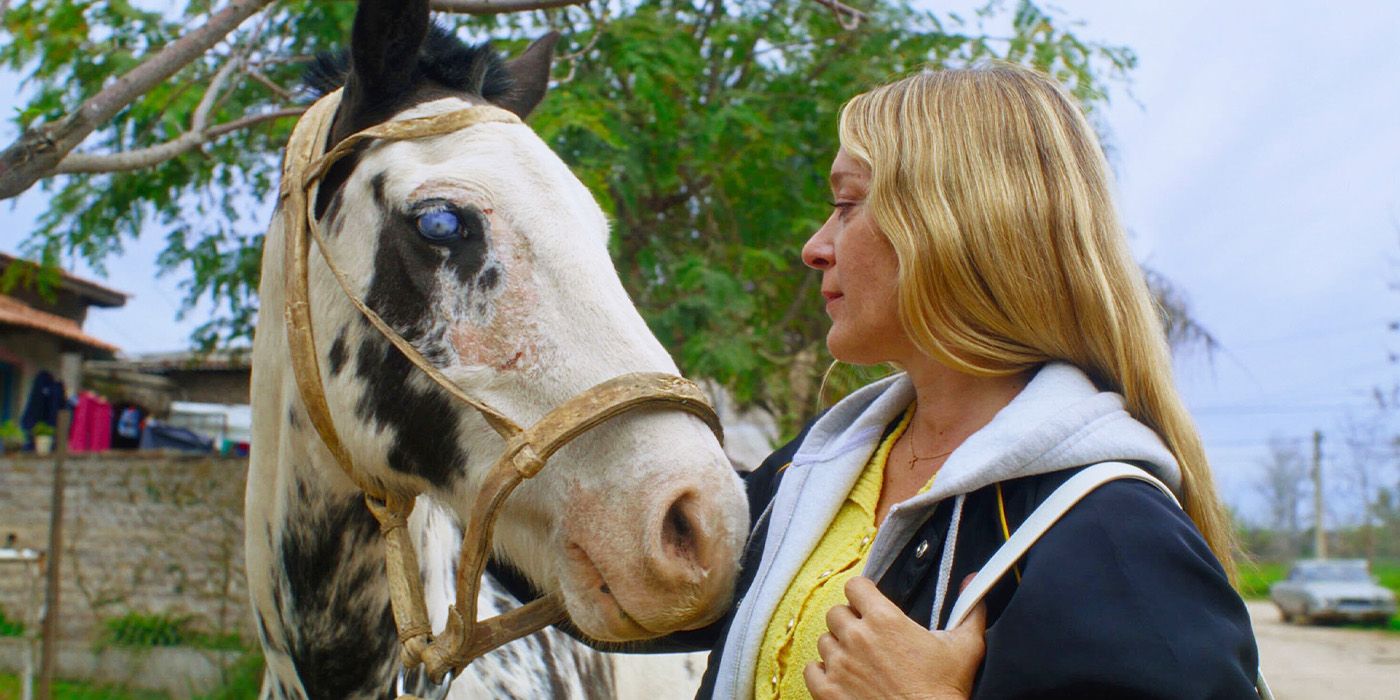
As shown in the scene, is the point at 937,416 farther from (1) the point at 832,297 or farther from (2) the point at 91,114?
(2) the point at 91,114

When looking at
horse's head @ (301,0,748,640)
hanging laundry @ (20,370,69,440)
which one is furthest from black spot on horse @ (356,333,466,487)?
hanging laundry @ (20,370,69,440)

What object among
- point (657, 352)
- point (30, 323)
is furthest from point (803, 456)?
point (30, 323)

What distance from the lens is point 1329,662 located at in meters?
14.8

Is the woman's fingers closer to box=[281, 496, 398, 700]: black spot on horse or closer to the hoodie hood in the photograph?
the hoodie hood

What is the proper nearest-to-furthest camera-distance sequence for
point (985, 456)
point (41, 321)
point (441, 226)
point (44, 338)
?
point (985, 456)
point (441, 226)
point (41, 321)
point (44, 338)

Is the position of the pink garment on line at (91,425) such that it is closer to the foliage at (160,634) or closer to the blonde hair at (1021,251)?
the foliage at (160,634)

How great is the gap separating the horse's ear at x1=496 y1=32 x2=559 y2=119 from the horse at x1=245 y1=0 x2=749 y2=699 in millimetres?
185

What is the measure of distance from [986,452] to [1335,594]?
23252mm

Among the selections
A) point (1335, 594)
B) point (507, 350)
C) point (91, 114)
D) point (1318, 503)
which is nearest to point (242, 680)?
point (91, 114)

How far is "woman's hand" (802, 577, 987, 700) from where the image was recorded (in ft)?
3.74

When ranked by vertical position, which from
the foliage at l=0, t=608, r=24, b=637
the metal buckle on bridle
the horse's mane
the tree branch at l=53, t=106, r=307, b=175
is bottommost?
the foliage at l=0, t=608, r=24, b=637

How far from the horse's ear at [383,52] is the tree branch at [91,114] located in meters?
0.71

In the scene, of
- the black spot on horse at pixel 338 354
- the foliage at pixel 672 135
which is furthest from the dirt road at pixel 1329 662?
the black spot on horse at pixel 338 354

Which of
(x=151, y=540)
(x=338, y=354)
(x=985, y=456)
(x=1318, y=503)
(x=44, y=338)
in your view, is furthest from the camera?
(x=1318, y=503)
